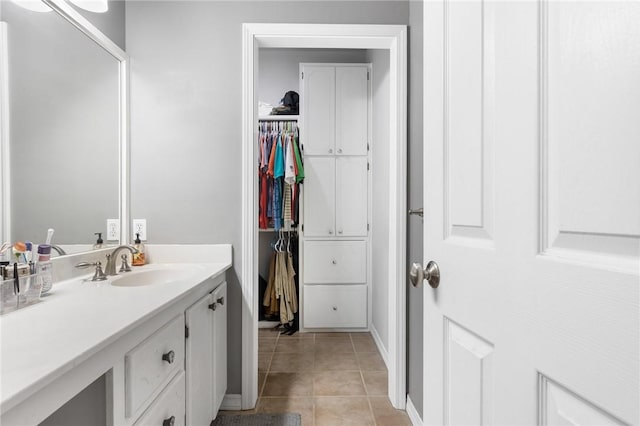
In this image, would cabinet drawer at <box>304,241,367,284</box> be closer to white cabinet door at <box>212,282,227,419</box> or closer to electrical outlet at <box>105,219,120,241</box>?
white cabinet door at <box>212,282,227,419</box>

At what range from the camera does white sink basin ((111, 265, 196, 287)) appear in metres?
1.55

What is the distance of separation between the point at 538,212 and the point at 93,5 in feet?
6.86

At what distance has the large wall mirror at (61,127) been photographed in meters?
1.14

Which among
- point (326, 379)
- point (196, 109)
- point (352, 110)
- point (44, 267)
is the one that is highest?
point (352, 110)

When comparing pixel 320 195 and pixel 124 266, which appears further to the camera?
pixel 320 195

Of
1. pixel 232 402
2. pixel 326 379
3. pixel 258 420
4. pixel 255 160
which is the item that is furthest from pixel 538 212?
pixel 326 379

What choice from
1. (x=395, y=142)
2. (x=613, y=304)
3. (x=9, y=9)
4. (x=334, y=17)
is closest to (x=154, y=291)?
(x=9, y=9)

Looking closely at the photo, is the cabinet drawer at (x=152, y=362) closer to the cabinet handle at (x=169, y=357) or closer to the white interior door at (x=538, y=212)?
the cabinet handle at (x=169, y=357)

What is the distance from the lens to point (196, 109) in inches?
72.4

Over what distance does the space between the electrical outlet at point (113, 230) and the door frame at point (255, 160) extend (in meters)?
0.70

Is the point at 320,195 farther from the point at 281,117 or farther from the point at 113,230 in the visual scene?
the point at 113,230

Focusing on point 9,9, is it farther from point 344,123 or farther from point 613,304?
point 344,123

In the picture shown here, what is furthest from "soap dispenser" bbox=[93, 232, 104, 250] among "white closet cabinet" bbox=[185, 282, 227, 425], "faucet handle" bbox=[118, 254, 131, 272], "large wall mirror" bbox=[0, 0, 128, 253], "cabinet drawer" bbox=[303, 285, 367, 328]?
"cabinet drawer" bbox=[303, 285, 367, 328]

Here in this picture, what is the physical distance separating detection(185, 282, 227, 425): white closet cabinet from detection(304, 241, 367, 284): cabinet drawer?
4.08 feet
